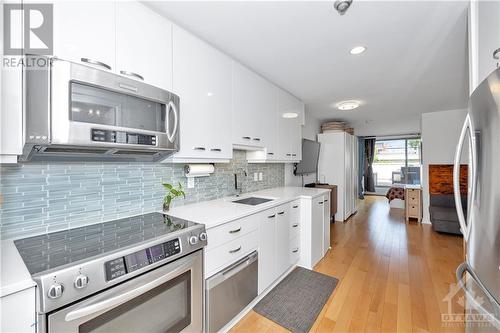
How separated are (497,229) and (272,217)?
147 centimetres

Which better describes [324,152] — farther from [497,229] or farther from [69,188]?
[69,188]

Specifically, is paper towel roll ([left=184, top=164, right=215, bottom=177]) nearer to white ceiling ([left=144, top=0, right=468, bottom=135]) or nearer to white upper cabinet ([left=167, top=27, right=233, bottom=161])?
white upper cabinet ([left=167, top=27, right=233, bottom=161])

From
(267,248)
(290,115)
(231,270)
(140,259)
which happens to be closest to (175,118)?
(140,259)

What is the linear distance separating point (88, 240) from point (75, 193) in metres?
0.38

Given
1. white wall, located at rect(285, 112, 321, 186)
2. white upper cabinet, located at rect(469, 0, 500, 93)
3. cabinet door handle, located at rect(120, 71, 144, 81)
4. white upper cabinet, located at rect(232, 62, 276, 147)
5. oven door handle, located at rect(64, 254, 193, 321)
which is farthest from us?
white wall, located at rect(285, 112, 321, 186)

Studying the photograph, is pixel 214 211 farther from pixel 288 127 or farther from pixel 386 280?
pixel 386 280

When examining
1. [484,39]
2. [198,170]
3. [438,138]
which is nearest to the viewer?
[484,39]

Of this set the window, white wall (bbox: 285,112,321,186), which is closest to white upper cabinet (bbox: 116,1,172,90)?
white wall (bbox: 285,112,321,186)

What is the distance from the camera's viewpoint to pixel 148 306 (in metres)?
1.08

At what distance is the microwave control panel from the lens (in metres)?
1.06

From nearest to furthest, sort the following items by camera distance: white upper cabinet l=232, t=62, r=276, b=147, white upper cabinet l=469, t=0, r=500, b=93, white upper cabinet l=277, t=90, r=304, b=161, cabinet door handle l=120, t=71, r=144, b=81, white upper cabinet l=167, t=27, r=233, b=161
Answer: white upper cabinet l=469, t=0, r=500, b=93
cabinet door handle l=120, t=71, r=144, b=81
white upper cabinet l=167, t=27, r=233, b=161
white upper cabinet l=232, t=62, r=276, b=147
white upper cabinet l=277, t=90, r=304, b=161

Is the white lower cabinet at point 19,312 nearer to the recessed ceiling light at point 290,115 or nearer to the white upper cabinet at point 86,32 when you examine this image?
the white upper cabinet at point 86,32

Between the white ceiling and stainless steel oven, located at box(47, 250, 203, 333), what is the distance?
167 centimetres

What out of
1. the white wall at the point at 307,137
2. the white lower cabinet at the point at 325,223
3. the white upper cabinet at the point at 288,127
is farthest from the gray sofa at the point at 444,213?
the white upper cabinet at the point at 288,127
